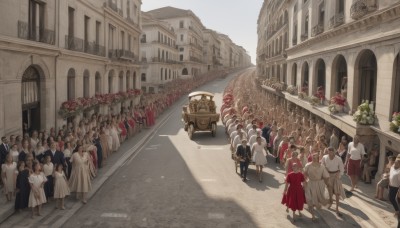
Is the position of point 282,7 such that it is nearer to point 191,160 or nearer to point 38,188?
point 191,160

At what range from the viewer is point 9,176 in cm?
1077

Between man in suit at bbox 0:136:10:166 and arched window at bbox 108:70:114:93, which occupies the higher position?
arched window at bbox 108:70:114:93

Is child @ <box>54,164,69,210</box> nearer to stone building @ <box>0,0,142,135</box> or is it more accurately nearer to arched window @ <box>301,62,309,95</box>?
stone building @ <box>0,0,142,135</box>

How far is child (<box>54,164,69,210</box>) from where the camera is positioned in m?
10.7

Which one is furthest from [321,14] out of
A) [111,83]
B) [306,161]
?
[111,83]

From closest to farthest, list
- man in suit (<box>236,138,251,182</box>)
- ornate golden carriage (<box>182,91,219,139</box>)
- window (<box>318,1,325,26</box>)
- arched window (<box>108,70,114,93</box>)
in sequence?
man in suit (<box>236,138,251,182</box>) → ornate golden carriage (<box>182,91,219,139</box>) → window (<box>318,1,325,26</box>) → arched window (<box>108,70,114,93</box>)

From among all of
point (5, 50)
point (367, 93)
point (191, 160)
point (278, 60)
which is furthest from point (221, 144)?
point (278, 60)

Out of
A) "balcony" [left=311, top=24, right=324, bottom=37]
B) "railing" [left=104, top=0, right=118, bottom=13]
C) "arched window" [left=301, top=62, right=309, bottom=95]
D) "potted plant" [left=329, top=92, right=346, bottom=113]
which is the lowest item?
"potted plant" [left=329, top=92, right=346, bottom=113]

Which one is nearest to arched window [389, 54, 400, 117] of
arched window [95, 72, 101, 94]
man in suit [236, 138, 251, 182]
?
man in suit [236, 138, 251, 182]

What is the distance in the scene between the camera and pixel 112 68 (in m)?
29.6

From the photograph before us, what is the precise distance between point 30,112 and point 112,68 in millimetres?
12290

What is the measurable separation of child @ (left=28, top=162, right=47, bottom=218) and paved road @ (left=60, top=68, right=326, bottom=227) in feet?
3.38

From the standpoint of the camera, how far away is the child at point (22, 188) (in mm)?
10320

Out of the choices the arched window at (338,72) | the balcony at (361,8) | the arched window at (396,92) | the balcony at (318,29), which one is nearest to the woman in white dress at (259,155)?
the arched window at (396,92)
